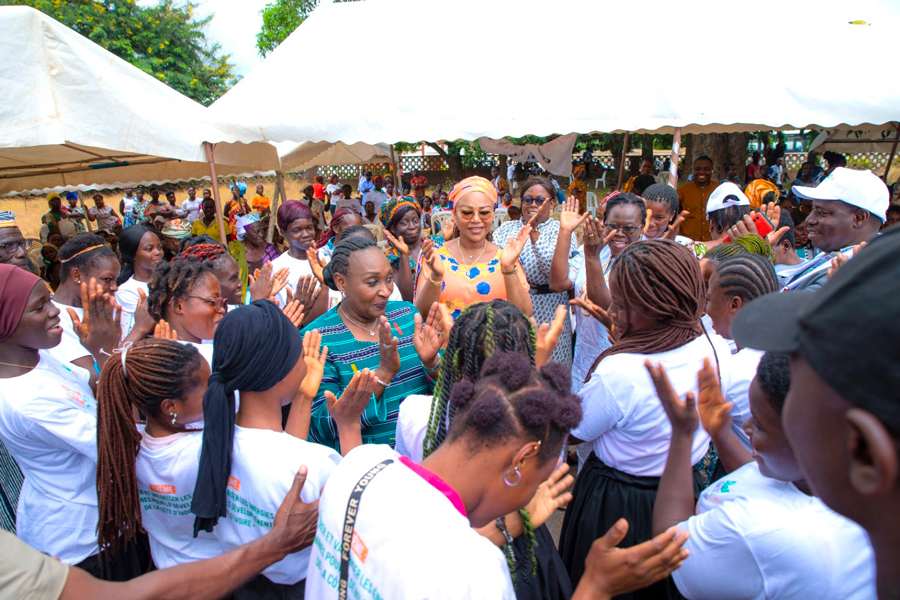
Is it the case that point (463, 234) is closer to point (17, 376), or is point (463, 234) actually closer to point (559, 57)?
point (17, 376)

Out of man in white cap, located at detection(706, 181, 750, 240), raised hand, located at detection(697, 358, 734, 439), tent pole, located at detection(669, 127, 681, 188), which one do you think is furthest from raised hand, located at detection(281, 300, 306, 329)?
tent pole, located at detection(669, 127, 681, 188)

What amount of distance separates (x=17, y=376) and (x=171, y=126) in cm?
417

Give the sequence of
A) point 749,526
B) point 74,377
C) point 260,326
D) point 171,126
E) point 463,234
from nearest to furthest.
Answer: point 749,526 → point 260,326 → point 74,377 → point 463,234 → point 171,126

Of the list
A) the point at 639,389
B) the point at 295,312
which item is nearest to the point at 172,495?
the point at 295,312

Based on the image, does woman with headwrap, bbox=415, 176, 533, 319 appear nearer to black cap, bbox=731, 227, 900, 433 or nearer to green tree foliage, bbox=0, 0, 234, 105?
black cap, bbox=731, 227, 900, 433

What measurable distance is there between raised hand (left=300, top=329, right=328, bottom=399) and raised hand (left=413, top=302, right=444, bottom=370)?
1.58 feet

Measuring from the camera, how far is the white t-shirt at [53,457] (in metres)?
1.97

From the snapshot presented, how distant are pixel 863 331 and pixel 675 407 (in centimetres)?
107

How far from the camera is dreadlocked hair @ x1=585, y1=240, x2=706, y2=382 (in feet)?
6.48

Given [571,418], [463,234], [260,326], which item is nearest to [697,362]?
[571,418]

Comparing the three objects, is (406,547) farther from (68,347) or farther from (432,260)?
(68,347)

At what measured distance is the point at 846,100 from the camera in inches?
250

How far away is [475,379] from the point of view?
67.8 inches

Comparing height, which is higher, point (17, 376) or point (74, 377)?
point (17, 376)
